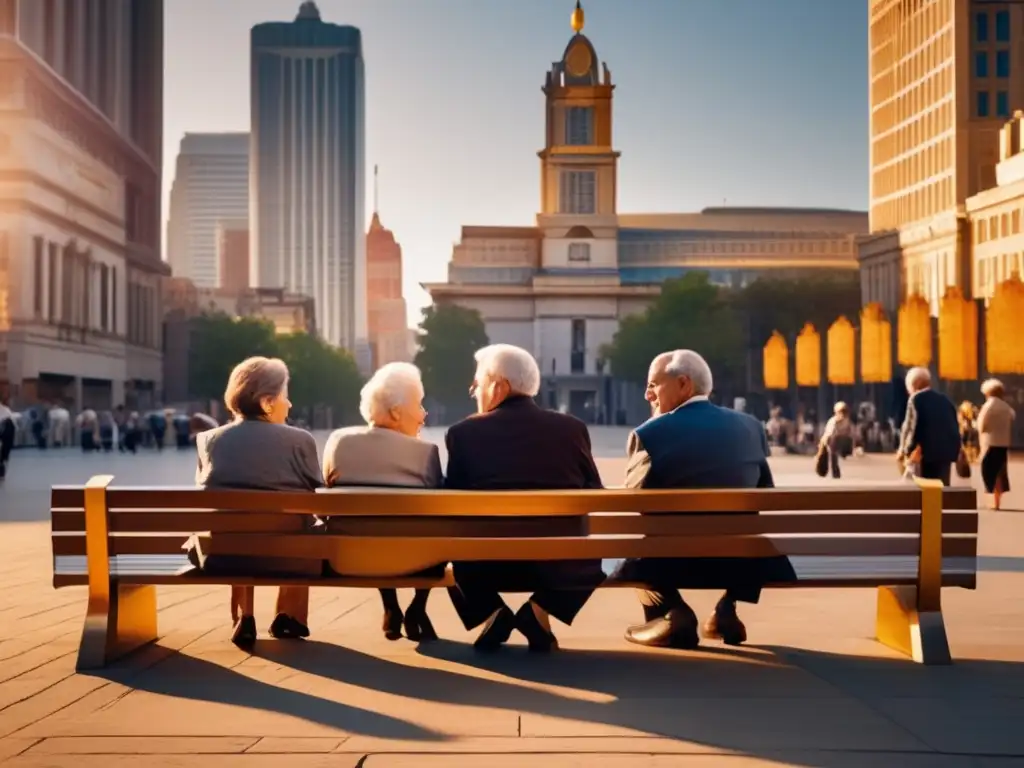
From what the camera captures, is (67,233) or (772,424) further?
(67,233)

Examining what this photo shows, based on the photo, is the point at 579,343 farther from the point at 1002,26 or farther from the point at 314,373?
the point at 1002,26

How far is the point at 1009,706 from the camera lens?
267 inches

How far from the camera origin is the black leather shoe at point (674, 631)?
27.3ft

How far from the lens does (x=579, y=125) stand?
463ft

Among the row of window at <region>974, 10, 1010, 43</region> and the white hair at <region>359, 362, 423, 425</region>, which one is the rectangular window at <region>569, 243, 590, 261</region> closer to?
the row of window at <region>974, 10, 1010, 43</region>

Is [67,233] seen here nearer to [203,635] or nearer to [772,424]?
[772,424]

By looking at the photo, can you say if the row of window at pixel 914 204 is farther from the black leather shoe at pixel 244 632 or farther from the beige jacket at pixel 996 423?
the black leather shoe at pixel 244 632

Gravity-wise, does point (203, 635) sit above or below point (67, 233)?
below

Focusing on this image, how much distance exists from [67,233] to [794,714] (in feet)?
259

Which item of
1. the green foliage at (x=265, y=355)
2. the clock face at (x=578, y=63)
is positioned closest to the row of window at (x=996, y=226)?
the green foliage at (x=265, y=355)

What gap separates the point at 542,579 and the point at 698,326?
88.2 metres

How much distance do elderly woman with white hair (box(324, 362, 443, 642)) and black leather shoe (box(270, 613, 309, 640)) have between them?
0.79 meters

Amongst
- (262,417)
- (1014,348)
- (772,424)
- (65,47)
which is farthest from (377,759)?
(65,47)

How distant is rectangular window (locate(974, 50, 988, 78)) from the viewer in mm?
90812
